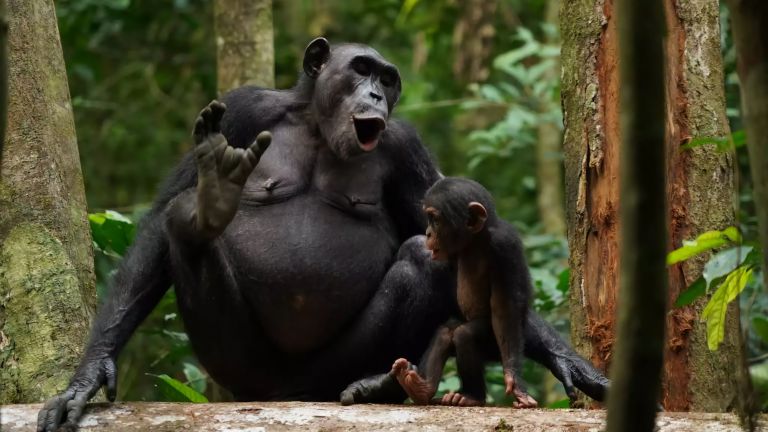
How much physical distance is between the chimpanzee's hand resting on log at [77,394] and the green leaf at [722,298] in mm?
2805

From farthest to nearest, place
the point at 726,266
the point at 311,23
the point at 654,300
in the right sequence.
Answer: the point at 311,23, the point at 726,266, the point at 654,300

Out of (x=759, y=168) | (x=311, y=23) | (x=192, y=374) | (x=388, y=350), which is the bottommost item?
(x=192, y=374)

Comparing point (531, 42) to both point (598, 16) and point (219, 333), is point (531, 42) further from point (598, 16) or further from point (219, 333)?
point (219, 333)

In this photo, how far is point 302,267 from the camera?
6.08m

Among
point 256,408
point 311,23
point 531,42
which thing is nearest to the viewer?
point 256,408

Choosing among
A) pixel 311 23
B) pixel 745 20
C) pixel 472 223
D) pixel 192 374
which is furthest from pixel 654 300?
pixel 311 23

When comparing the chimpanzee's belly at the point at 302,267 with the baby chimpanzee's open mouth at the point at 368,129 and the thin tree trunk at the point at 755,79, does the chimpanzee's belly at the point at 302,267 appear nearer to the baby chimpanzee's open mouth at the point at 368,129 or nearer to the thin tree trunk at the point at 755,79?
the baby chimpanzee's open mouth at the point at 368,129

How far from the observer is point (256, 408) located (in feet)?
15.8

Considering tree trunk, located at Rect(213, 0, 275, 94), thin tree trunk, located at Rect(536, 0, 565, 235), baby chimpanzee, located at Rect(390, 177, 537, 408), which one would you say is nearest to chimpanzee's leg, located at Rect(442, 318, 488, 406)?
baby chimpanzee, located at Rect(390, 177, 537, 408)

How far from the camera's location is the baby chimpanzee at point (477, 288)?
5648 millimetres

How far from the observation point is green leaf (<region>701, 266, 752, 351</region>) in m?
3.75

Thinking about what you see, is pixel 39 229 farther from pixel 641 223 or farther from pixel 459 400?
pixel 641 223

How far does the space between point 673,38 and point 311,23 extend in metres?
8.99

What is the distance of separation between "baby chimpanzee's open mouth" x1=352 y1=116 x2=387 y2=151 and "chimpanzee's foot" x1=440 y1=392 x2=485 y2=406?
1577mm
